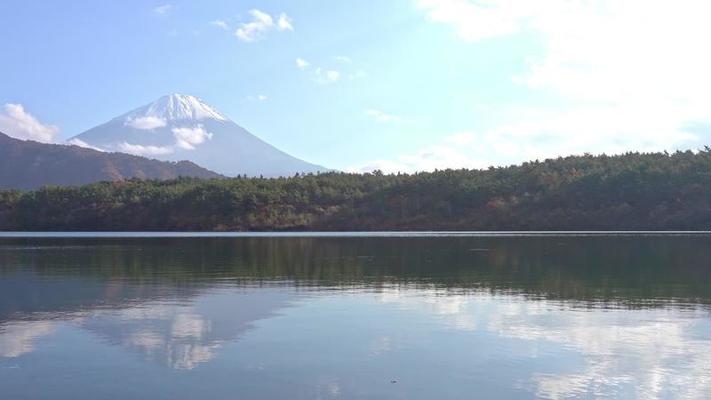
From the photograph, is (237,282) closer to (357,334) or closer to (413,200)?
(357,334)

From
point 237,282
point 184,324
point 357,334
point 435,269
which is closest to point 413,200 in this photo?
point 435,269

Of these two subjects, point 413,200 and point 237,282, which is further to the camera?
point 413,200

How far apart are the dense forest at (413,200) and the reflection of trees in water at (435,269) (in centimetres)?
4734

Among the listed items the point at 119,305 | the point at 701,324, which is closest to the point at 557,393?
the point at 701,324

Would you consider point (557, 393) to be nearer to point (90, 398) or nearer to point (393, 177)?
point (90, 398)

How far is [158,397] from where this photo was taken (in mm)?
11742

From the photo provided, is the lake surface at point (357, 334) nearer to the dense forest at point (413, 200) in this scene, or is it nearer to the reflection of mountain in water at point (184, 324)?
the reflection of mountain in water at point (184, 324)

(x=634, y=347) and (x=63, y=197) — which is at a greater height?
(x=63, y=197)

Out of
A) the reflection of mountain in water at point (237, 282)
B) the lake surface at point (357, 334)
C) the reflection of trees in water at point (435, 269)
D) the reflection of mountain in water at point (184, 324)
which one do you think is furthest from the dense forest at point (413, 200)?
the reflection of mountain in water at point (184, 324)

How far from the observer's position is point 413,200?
4358 inches

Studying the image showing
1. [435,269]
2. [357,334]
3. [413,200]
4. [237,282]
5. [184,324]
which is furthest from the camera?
[413,200]

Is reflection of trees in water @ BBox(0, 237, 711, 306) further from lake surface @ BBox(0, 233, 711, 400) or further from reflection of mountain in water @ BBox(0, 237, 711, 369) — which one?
lake surface @ BBox(0, 233, 711, 400)

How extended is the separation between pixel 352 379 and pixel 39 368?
215 inches

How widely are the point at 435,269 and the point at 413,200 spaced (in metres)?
75.3
